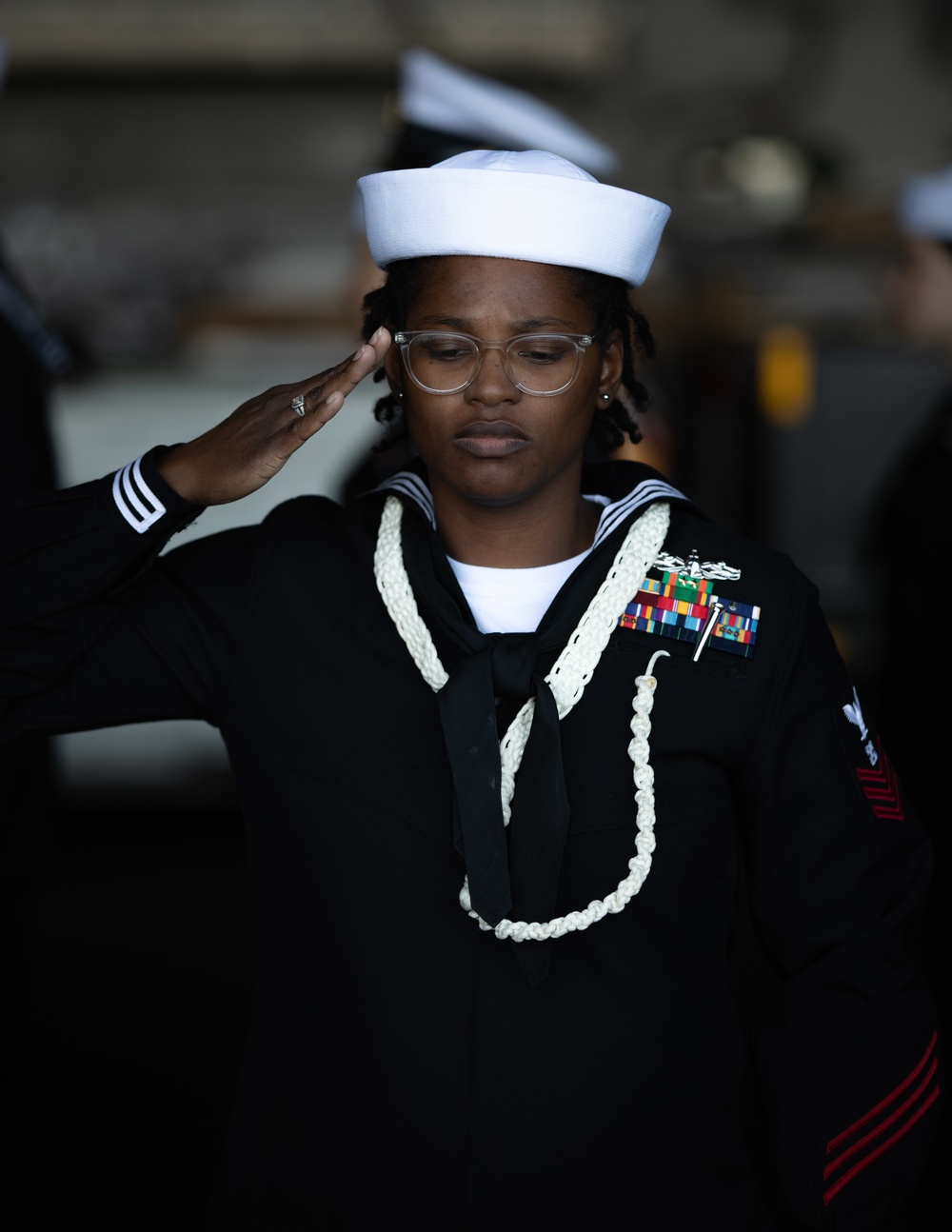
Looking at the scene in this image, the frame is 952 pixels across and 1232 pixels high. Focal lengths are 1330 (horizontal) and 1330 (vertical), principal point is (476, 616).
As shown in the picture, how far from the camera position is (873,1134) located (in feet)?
4.36

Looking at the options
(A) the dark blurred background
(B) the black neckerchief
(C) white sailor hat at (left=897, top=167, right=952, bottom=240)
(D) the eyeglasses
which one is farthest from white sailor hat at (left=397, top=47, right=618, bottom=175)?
(B) the black neckerchief

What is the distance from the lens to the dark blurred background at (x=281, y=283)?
3.10 metres

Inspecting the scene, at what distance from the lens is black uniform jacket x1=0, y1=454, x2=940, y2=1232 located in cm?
129

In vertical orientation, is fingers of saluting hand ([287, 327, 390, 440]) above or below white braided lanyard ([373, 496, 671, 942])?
above

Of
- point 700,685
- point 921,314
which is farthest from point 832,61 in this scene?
point 700,685

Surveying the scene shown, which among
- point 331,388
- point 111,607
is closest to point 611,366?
point 331,388

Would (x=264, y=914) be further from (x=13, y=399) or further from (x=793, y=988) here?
(x=13, y=399)

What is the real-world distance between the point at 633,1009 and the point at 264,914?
39cm

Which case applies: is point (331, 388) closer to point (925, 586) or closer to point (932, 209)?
point (925, 586)

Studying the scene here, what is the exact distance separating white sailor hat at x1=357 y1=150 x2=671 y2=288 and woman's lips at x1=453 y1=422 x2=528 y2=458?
172 millimetres

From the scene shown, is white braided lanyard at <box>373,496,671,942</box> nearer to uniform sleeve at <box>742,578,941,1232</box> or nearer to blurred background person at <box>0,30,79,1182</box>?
uniform sleeve at <box>742,578,941,1232</box>

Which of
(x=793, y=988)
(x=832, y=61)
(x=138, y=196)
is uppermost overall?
(x=832, y=61)

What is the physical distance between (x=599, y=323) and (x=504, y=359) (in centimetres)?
15

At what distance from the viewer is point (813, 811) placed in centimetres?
134
